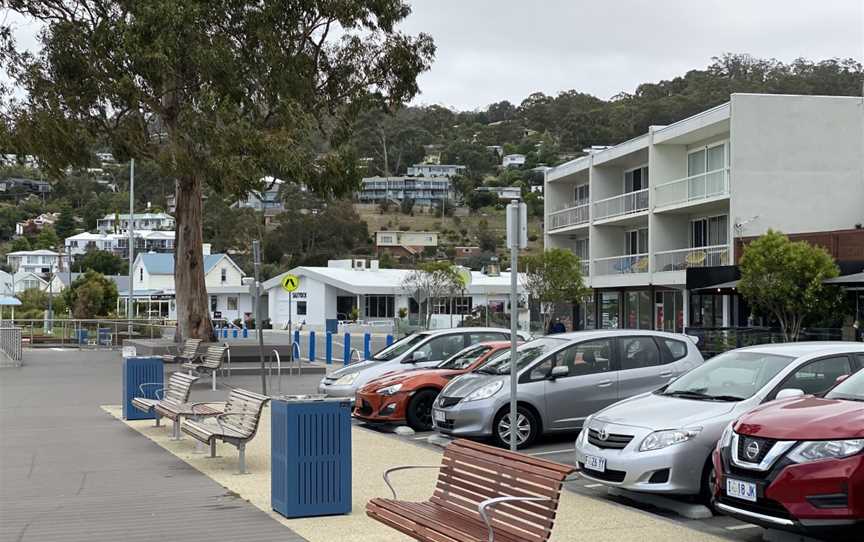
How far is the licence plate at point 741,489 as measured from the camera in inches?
310

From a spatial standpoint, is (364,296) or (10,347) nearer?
(10,347)

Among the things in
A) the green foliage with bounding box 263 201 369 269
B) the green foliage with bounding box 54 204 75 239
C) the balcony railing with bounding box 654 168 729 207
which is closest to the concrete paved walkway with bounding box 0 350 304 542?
the balcony railing with bounding box 654 168 729 207

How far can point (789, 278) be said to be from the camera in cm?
2889

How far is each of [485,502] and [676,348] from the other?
882 centimetres

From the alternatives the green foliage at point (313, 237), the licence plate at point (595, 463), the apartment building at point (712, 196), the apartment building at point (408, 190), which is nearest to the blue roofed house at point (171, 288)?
the green foliage at point (313, 237)

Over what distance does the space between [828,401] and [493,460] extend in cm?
305

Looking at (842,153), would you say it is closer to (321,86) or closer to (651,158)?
(651,158)

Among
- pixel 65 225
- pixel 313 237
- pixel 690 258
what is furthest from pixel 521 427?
pixel 65 225

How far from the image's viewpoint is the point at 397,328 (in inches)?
1864

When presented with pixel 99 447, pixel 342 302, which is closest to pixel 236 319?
pixel 342 302

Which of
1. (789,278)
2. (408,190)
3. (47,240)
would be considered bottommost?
(789,278)

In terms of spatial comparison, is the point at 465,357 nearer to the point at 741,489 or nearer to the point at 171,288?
the point at 741,489

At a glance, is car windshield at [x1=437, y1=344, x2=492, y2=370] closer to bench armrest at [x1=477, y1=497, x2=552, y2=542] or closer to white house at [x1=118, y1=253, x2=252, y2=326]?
bench armrest at [x1=477, y1=497, x2=552, y2=542]

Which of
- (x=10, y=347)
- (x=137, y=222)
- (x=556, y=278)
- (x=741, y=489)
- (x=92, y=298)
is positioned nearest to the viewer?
(x=741, y=489)
